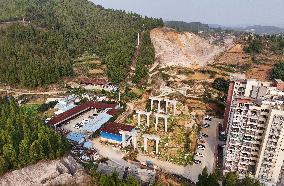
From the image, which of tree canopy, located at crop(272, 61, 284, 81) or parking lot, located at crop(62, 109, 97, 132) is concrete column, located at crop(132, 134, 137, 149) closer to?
parking lot, located at crop(62, 109, 97, 132)

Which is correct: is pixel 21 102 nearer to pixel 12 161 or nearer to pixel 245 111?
pixel 12 161

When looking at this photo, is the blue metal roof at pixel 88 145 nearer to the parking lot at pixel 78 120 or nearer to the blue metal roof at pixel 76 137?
the blue metal roof at pixel 76 137

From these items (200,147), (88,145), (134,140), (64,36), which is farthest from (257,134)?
(64,36)

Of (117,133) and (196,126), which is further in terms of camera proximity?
(196,126)

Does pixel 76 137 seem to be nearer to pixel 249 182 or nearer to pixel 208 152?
pixel 208 152

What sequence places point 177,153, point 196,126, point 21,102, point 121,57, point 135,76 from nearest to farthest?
point 177,153
point 196,126
point 21,102
point 135,76
point 121,57

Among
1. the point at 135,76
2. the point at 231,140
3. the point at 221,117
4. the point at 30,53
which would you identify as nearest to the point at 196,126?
the point at 221,117

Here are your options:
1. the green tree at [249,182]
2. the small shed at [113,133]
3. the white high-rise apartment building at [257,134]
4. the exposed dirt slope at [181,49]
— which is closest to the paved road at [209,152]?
the white high-rise apartment building at [257,134]
